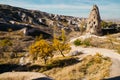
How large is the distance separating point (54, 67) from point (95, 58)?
10812 mm

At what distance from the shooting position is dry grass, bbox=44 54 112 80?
196 ft

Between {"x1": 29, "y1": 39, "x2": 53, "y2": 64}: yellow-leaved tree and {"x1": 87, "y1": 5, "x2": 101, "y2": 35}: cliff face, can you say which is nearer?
{"x1": 29, "y1": 39, "x2": 53, "y2": 64}: yellow-leaved tree

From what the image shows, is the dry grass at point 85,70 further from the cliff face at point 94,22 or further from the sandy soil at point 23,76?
the cliff face at point 94,22

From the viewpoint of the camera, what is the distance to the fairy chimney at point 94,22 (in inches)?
4323

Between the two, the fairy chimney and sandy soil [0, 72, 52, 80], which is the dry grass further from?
the fairy chimney

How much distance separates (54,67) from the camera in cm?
7356

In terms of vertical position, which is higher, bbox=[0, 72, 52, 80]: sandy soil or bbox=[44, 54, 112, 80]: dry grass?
bbox=[0, 72, 52, 80]: sandy soil

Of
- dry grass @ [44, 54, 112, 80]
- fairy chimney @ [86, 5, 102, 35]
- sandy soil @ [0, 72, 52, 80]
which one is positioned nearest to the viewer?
sandy soil @ [0, 72, 52, 80]

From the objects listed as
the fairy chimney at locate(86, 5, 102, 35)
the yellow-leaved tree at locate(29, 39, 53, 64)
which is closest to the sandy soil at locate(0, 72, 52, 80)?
the yellow-leaved tree at locate(29, 39, 53, 64)

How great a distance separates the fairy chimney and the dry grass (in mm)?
37869

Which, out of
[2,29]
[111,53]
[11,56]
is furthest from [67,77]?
[2,29]

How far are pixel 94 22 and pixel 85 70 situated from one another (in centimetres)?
4912

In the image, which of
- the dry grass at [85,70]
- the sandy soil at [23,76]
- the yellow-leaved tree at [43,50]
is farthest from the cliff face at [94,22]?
the sandy soil at [23,76]

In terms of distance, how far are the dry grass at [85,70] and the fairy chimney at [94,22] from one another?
37869mm
